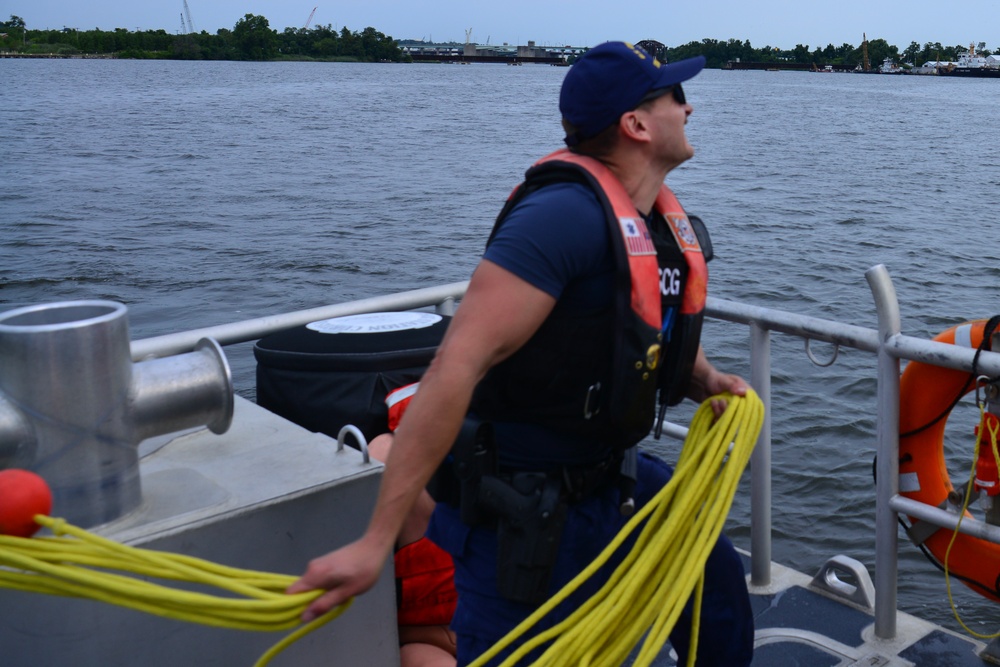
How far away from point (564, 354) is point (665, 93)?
1.83 feet

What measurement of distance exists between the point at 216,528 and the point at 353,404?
932 mm

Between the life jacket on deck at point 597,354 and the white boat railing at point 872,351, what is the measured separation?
113 cm

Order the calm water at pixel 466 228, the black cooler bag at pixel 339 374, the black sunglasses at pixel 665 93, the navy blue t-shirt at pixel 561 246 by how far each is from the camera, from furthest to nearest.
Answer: the calm water at pixel 466 228 → the black cooler bag at pixel 339 374 → the black sunglasses at pixel 665 93 → the navy blue t-shirt at pixel 561 246

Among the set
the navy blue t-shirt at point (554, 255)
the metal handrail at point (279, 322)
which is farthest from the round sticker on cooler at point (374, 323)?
the navy blue t-shirt at point (554, 255)

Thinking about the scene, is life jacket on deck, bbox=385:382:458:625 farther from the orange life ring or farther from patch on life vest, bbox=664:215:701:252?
the orange life ring

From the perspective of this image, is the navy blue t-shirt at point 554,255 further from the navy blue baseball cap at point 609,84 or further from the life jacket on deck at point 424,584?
the life jacket on deck at point 424,584

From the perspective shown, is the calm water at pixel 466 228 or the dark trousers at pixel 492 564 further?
the calm water at pixel 466 228

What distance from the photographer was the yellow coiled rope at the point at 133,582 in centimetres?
172

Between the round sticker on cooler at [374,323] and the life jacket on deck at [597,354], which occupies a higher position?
the life jacket on deck at [597,354]

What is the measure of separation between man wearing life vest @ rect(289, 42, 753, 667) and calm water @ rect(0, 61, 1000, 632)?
4682mm

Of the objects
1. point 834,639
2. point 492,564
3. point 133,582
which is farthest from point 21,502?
point 834,639

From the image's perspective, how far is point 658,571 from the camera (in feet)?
7.12

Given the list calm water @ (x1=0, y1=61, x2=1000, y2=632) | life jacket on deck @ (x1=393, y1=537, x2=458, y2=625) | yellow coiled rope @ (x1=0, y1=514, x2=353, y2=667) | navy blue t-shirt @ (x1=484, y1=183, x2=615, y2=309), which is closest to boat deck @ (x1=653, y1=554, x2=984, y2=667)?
life jacket on deck @ (x1=393, y1=537, x2=458, y2=625)

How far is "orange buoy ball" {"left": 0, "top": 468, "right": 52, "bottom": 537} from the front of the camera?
1.75m
